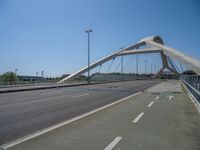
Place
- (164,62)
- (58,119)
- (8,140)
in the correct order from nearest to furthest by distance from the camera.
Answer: (8,140) → (58,119) → (164,62)

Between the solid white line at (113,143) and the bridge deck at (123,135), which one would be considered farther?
the bridge deck at (123,135)

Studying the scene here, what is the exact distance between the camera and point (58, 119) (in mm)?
8867

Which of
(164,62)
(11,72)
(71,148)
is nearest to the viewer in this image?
(71,148)

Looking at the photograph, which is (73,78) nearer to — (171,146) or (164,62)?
(164,62)

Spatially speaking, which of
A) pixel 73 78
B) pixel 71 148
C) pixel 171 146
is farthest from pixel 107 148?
pixel 73 78

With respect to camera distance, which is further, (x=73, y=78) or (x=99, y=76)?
(x=99, y=76)

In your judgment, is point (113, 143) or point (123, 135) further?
point (123, 135)

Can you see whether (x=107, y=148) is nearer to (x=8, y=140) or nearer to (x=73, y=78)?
(x=8, y=140)

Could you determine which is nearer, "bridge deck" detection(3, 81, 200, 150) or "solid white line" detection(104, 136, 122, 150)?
"solid white line" detection(104, 136, 122, 150)

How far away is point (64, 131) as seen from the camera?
Answer: 686 centimetres

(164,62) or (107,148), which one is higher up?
(164,62)

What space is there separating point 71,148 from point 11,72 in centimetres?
8645

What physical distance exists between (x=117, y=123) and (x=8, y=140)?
3.58 metres

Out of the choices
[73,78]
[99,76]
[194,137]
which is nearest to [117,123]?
[194,137]
